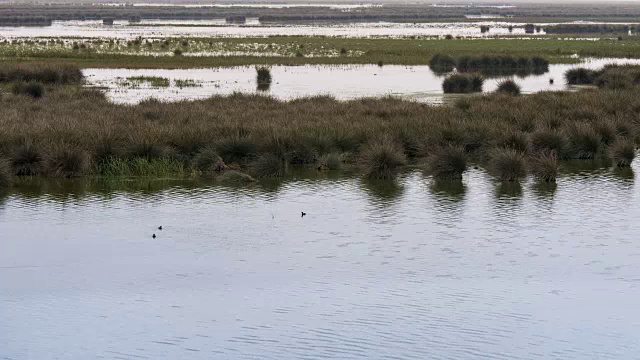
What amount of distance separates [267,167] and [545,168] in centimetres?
677

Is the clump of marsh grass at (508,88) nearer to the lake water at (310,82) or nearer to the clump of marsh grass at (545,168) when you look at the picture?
the lake water at (310,82)

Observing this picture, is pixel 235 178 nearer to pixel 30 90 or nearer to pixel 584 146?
pixel 584 146

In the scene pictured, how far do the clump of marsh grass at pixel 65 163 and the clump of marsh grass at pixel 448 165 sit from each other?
8509mm

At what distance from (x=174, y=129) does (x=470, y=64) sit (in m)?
37.5

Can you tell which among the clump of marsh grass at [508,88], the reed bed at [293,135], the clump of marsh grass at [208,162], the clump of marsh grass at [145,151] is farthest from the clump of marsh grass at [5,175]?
the clump of marsh grass at [508,88]

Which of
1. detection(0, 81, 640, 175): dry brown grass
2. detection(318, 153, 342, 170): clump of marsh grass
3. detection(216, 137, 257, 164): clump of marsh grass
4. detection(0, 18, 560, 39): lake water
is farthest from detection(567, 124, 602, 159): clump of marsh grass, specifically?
detection(0, 18, 560, 39): lake water

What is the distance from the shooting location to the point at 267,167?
87.6 ft

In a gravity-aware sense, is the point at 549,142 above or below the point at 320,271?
above

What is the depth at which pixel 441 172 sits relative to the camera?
2636 cm

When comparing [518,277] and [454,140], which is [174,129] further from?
[518,277]

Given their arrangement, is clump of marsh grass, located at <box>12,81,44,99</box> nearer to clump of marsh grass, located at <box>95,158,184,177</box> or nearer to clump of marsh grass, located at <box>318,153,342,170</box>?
clump of marsh grass, located at <box>95,158,184,177</box>

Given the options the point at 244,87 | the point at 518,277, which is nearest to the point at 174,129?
the point at 518,277

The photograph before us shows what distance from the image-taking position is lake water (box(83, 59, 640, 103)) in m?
44.3

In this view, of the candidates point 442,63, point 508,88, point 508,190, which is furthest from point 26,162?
point 442,63
